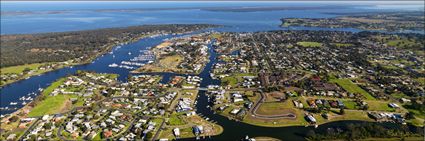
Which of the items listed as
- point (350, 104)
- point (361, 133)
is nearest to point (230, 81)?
point (350, 104)

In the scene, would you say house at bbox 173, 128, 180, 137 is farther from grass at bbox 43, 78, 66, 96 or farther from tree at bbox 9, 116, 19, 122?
grass at bbox 43, 78, 66, 96

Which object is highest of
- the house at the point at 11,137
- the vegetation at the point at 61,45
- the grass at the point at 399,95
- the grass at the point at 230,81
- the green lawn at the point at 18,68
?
the vegetation at the point at 61,45

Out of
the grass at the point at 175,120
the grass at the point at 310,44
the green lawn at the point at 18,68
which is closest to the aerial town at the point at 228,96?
the grass at the point at 175,120

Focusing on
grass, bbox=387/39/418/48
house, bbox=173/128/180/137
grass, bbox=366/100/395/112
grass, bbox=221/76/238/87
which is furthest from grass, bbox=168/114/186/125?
grass, bbox=387/39/418/48

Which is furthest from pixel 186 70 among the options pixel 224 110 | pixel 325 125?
pixel 325 125

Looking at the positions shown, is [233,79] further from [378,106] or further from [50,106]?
[50,106]

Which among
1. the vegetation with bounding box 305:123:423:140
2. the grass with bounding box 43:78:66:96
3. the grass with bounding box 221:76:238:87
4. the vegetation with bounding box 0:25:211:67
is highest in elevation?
the vegetation with bounding box 0:25:211:67

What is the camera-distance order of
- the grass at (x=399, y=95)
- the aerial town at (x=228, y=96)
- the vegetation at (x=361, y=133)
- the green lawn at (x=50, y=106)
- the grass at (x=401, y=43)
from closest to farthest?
1. the vegetation at (x=361, y=133)
2. the aerial town at (x=228, y=96)
3. the green lawn at (x=50, y=106)
4. the grass at (x=399, y=95)
5. the grass at (x=401, y=43)

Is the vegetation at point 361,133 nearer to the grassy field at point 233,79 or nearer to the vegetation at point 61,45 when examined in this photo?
the grassy field at point 233,79

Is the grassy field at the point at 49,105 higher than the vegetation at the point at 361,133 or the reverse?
higher
